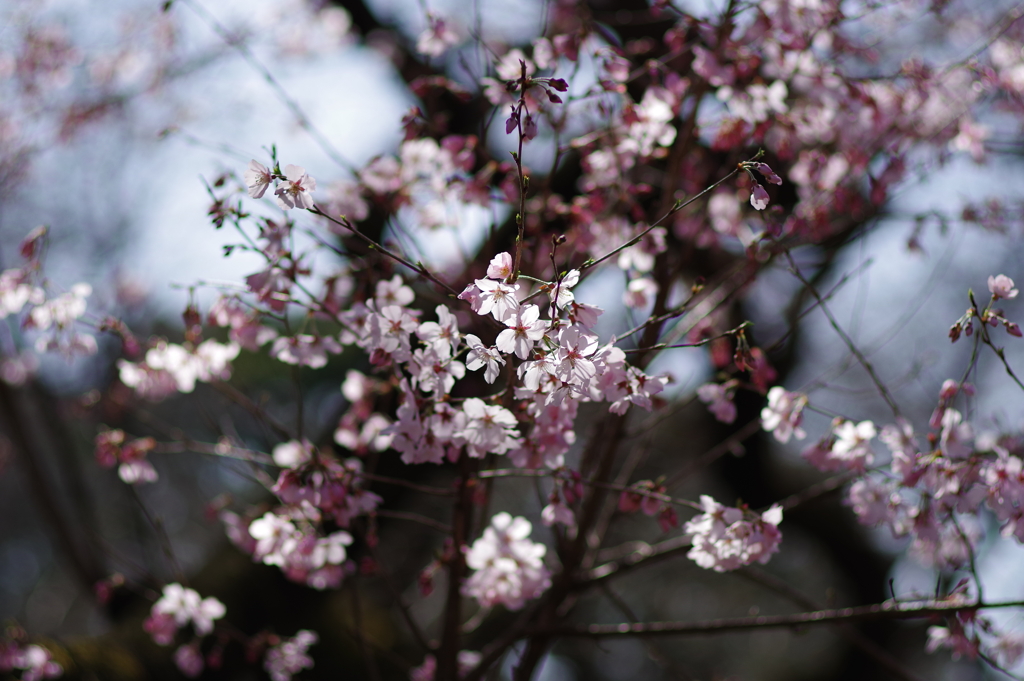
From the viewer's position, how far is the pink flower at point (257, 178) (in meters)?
1.36

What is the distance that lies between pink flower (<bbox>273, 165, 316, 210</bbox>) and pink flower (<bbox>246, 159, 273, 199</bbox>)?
5cm

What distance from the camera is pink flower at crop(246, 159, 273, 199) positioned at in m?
1.36

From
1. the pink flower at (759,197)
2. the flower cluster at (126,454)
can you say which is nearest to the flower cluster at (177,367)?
the flower cluster at (126,454)

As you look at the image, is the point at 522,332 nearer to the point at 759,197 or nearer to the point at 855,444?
the point at 759,197

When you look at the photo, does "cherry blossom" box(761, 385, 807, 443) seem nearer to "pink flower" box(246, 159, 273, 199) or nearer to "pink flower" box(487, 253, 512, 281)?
"pink flower" box(487, 253, 512, 281)

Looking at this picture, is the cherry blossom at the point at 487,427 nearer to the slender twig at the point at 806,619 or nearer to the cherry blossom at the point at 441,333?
the cherry blossom at the point at 441,333

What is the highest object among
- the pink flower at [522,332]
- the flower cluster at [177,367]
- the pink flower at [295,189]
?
the pink flower at [295,189]

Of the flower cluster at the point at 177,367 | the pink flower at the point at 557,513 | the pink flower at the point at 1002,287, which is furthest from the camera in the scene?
the flower cluster at the point at 177,367

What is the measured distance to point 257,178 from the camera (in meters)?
1.37

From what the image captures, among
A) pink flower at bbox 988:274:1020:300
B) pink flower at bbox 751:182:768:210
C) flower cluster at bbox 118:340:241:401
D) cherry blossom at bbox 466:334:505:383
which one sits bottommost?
pink flower at bbox 988:274:1020:300

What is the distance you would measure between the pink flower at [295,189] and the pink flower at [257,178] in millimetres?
48

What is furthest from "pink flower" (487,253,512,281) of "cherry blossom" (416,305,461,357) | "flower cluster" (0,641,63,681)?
"flower cluster" (0,641,63,681)

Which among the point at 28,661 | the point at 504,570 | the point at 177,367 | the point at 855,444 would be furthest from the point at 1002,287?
the point at 28,661

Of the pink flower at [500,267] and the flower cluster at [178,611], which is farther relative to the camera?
the flower cluster at [178,611]
